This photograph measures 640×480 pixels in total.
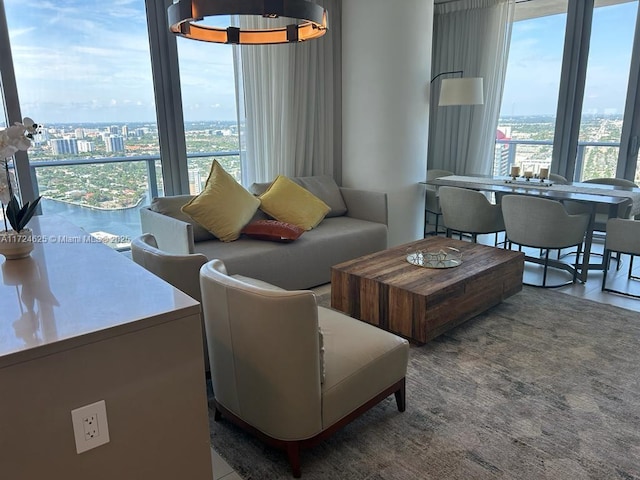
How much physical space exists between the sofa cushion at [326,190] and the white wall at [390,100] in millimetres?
384

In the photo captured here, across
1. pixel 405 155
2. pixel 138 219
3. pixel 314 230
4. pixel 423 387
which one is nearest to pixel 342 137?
pixel 405 155

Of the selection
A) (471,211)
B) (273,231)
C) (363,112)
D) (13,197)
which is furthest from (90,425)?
(363,112)

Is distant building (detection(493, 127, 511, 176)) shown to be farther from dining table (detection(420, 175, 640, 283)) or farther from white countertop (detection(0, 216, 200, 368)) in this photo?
white countertop (detection(0, 216, 200, 368))

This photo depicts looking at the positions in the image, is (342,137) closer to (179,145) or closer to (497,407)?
(179,145)

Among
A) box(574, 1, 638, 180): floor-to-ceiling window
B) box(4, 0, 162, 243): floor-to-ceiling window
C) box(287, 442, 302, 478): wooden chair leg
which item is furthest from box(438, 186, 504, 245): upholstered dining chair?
box(287, 442, 302, 478): wooden chair leg

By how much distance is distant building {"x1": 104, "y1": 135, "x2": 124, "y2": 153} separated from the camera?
395 centimetres

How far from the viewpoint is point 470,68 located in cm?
581

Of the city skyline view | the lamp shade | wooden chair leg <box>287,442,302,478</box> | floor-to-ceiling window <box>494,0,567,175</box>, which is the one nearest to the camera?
wooden chair leg <box>287,442,302,478</box>

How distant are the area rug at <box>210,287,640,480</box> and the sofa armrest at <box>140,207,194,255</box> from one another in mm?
1367

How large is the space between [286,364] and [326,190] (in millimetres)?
3120

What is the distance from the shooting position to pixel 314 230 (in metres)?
4.11

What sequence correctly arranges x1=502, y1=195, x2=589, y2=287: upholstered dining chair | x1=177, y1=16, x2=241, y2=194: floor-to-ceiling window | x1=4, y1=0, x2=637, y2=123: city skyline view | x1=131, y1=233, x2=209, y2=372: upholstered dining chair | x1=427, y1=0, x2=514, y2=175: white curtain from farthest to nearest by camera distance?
x1=427, y1=0, x2=514, y2=175: white curtain, x1=177, y1=16, x2=241, y2=194: floor-to-ceiling window, x1=502, y1=195, x2=589, y2=287: upholstered dining chair, x1=4, y1=0, x2=637, y2=123: city skyline view, x1=131, y1=233, x2=209, y2=372: upholstered dining chair

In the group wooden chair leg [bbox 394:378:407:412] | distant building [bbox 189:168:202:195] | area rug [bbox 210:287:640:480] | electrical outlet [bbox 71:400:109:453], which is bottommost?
area rug [bbox 210:287:640:480]

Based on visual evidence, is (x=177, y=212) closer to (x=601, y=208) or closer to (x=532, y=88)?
(x=601, y=208)
